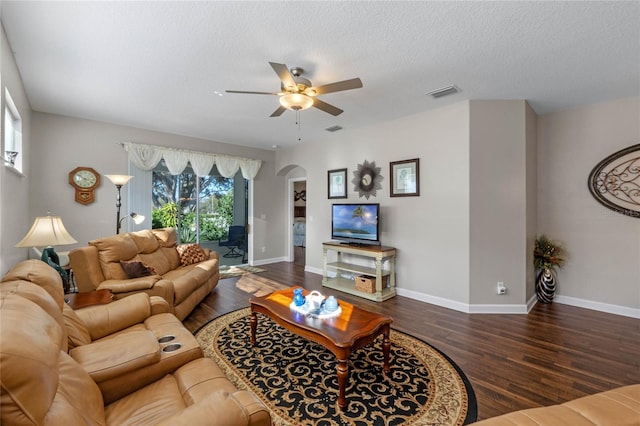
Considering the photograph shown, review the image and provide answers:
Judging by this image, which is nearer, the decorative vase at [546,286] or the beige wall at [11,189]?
the beige wall at [11,189]

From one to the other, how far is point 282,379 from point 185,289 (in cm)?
170

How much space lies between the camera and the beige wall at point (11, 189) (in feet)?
7.48

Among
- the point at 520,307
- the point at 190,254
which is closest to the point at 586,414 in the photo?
the point at 520,307

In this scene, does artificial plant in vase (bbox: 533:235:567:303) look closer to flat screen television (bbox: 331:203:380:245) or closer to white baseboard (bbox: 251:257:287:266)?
flat screen television (bbox: 331:203:380:245)

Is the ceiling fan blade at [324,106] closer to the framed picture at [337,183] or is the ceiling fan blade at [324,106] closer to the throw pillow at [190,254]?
the framed picture at [337,183]

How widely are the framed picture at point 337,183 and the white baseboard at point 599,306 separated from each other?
3564 millimetres

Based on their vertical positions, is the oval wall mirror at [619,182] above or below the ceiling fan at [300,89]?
below

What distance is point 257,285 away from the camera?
4855 millimetres

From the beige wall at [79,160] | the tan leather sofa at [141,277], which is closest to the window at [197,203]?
the beige wall at [79,160]

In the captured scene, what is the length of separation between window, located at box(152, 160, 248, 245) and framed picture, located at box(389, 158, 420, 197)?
3.69 metres

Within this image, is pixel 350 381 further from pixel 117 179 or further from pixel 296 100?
pixel 117 179

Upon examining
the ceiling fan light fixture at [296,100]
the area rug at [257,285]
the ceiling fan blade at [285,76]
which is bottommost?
the area rug at [257,285]

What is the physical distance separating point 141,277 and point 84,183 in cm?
234

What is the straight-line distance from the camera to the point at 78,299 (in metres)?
2.44
